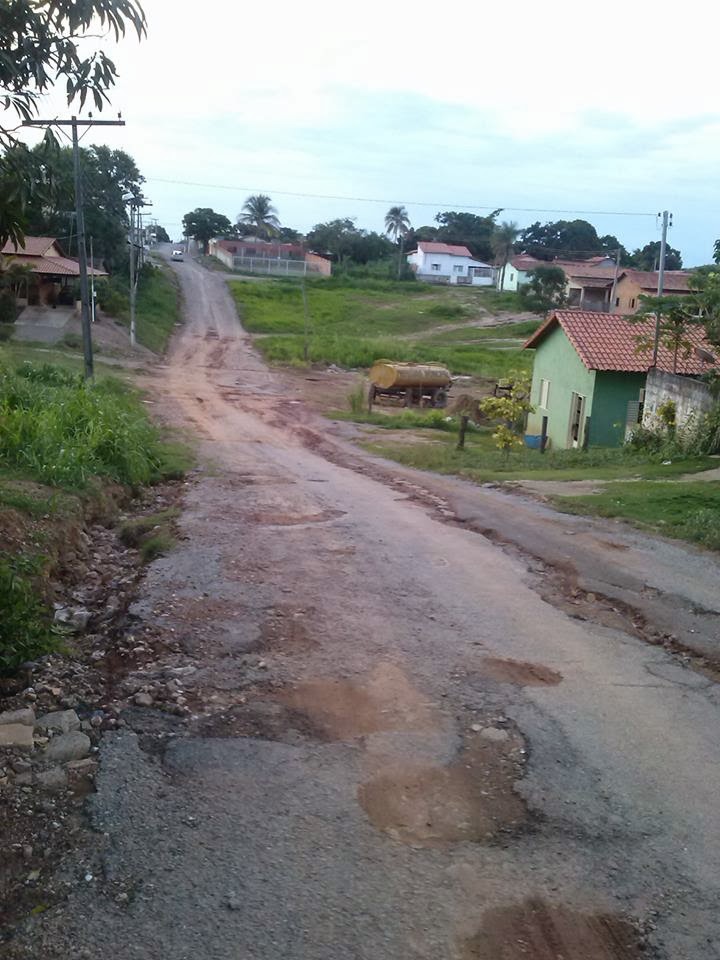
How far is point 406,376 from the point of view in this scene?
127 ft

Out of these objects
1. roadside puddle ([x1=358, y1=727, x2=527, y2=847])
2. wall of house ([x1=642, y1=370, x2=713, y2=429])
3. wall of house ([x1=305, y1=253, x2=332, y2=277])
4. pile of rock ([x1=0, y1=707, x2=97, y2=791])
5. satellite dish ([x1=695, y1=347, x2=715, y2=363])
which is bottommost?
pile of rock ([x1=0, y1=707, x2=97, y2=791])

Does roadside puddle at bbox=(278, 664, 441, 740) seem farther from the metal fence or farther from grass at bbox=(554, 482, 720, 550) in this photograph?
the metal fence

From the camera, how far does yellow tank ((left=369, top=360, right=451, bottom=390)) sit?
38531mm

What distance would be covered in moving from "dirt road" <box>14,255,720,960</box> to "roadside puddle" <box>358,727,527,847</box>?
16mm

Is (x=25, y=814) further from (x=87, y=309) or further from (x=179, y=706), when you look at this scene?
(x=87, y=309)

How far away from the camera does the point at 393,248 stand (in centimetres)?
11450

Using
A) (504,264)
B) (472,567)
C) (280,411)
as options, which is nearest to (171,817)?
(472,567)

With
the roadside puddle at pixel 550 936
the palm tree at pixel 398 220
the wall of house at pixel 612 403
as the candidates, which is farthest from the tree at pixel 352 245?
the roadside puddle at pixel 550 936

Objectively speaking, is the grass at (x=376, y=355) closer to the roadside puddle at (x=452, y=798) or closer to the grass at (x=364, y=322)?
the grass at (x=364, y=322)

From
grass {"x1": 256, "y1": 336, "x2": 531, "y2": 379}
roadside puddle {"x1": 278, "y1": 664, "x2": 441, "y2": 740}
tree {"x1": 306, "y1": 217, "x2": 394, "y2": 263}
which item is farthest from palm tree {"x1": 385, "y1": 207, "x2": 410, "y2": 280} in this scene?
roadside puddle {"x1": 278, "y1": 664, "x2": 441, "y2": 740}

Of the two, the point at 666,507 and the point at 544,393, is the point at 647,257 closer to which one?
the point at 544,393

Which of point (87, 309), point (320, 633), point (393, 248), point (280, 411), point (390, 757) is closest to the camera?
point (390, 757)

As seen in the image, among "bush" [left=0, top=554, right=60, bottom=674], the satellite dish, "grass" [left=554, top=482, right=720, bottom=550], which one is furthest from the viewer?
the satellite dish

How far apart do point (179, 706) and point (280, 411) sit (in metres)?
27.9
